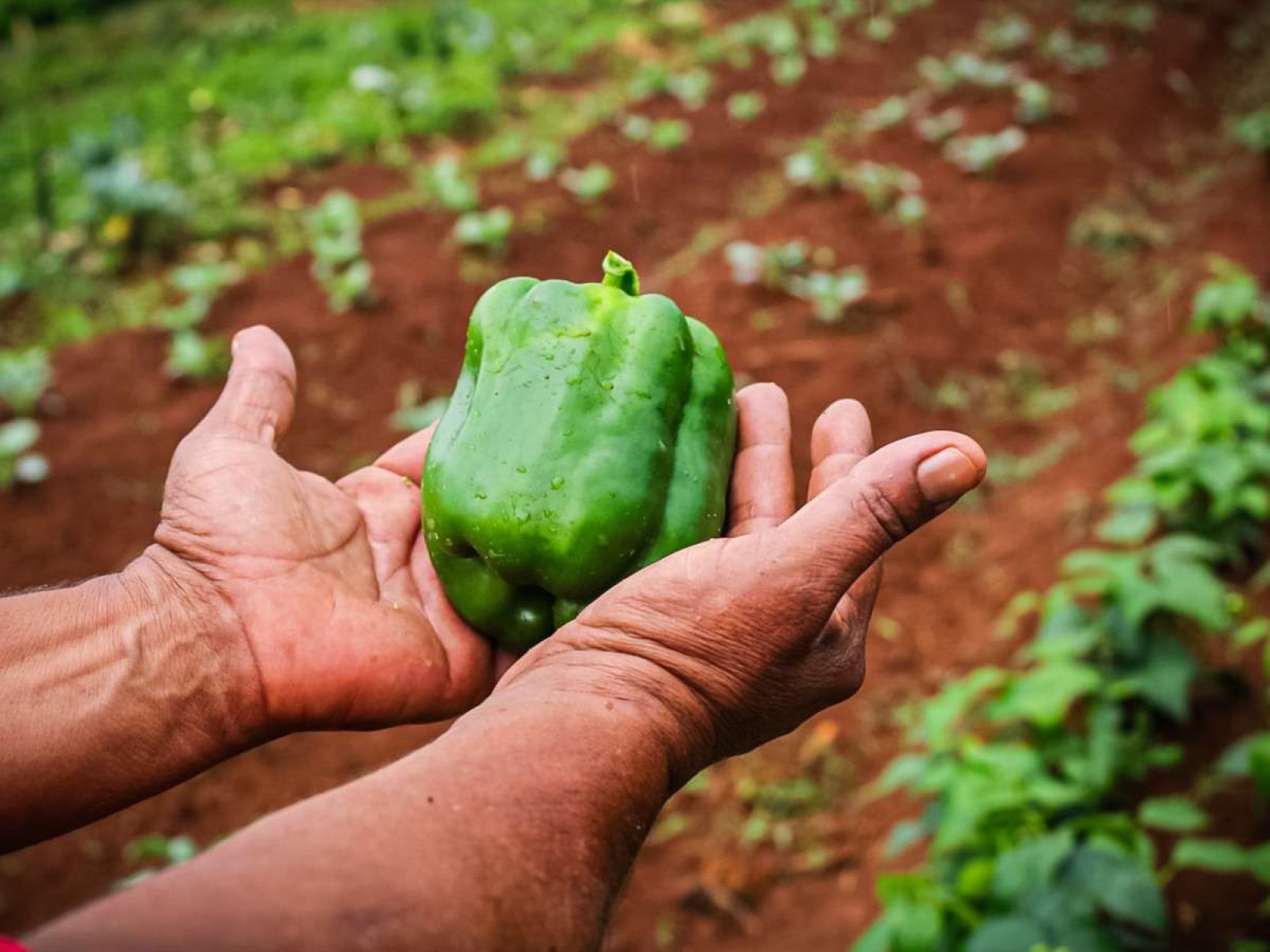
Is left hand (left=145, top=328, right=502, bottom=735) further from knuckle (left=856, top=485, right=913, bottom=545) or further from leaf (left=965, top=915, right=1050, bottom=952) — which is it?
leaf (left=965, top=915, right=1050, bottom=952)

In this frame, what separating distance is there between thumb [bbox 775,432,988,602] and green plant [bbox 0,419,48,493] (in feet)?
15.1

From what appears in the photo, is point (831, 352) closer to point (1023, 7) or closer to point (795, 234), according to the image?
point (795, 234)

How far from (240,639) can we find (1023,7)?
11578mm

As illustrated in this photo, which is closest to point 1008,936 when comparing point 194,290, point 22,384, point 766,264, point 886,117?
point 766,264

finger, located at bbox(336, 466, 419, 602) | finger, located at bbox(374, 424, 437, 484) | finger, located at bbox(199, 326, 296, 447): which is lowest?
finger, located at bbox(336, 466, 419, 602)

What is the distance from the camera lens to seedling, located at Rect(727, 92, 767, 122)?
8742mm

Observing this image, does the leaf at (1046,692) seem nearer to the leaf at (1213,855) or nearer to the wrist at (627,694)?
the leaf at (1213,855)

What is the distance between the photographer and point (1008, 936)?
7.93 ft

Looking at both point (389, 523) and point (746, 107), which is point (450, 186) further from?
point (389, 523)

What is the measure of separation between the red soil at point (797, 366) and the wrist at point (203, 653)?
73.8 inches

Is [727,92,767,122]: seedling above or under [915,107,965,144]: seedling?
above

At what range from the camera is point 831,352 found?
5.80 m

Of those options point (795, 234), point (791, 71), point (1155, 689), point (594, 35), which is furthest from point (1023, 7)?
point (1155, 689)

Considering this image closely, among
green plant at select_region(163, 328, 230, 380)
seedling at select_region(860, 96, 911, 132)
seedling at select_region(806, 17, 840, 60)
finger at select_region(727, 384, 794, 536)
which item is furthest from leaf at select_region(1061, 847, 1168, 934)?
seedling at select_region(806, 17, 840, 60)
